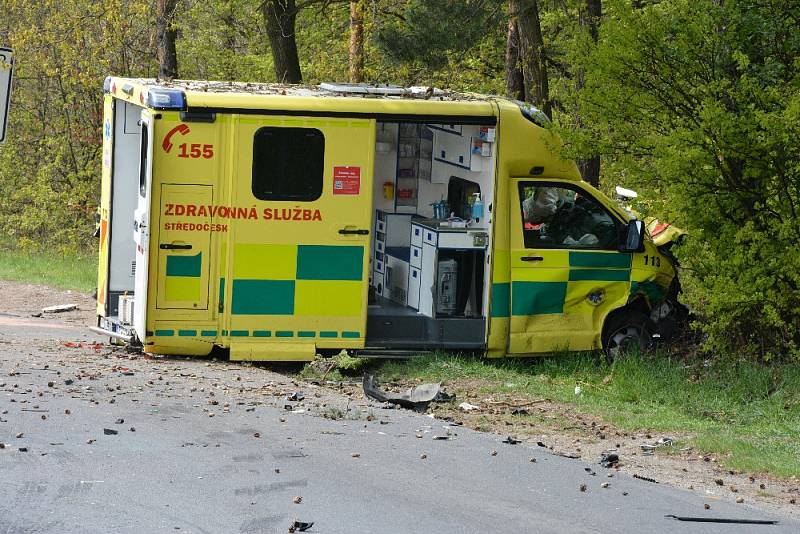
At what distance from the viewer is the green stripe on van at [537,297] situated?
1164 centimetres

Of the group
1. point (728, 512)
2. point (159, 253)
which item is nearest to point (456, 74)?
point (159, 253)

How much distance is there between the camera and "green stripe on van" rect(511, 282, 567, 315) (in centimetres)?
1164

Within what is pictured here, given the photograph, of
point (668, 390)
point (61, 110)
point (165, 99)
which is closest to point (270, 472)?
point (165, 99)

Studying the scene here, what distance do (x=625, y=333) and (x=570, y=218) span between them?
1325 millimetres

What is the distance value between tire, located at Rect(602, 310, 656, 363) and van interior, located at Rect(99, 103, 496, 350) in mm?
1367

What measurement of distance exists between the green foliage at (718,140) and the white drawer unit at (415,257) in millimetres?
1878

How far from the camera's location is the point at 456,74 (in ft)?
86.0

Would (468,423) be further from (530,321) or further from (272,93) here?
(272,93)

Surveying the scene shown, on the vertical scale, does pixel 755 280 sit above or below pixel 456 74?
below

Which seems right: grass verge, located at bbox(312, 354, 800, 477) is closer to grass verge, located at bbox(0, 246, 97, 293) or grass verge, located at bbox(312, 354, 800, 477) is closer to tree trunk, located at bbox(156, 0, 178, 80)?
grass verge, located at bbox(0, 246, 97, 293)

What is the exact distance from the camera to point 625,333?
480 inches

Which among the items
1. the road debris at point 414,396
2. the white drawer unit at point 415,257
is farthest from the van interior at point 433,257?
the road debris at point 414,396

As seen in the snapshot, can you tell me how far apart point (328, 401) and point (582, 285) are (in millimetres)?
3365

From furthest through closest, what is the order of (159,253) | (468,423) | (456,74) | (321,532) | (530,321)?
(456,74) → (530,321) → (159,253) → (468,423) → (321,532)
